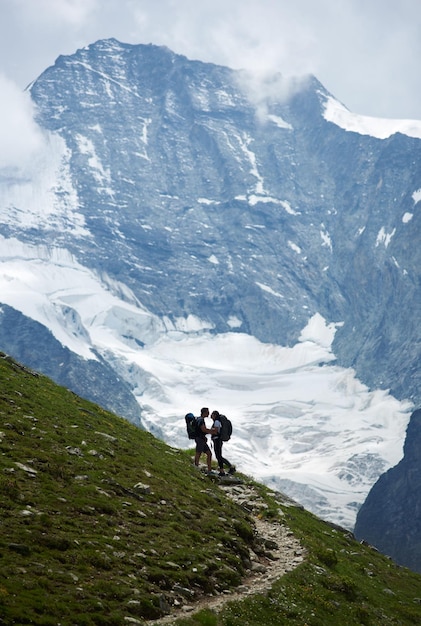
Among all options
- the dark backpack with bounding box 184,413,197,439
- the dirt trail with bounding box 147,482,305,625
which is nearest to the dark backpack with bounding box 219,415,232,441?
the dark backpack with bounding box 184,413,197,439

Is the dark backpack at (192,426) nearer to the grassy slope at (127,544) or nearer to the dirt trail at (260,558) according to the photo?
the grassy slope at (127,544)

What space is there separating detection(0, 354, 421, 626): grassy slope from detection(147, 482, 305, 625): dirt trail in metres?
0.44

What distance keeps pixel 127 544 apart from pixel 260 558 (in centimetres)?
786

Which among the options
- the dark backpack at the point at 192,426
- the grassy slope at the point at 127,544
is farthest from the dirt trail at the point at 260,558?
the dark backpack at the point at 192,426

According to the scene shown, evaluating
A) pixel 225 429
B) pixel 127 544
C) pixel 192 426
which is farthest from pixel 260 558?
pixel 192 426

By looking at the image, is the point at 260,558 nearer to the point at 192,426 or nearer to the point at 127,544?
the point at 127,544

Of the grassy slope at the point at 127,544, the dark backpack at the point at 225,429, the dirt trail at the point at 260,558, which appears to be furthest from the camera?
the dark backpack at the point at 225,429

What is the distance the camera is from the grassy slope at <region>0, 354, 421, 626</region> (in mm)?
25297

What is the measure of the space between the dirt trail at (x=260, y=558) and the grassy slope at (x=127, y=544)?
1.44 ft

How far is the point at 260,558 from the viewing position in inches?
1393

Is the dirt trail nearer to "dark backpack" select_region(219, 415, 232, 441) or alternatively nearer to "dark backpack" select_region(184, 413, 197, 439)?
"dark backpack" select_region(219, 415, 232, 441)

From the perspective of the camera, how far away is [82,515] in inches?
1188

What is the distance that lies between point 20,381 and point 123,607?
2410 cm

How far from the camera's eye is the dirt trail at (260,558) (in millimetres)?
27873
